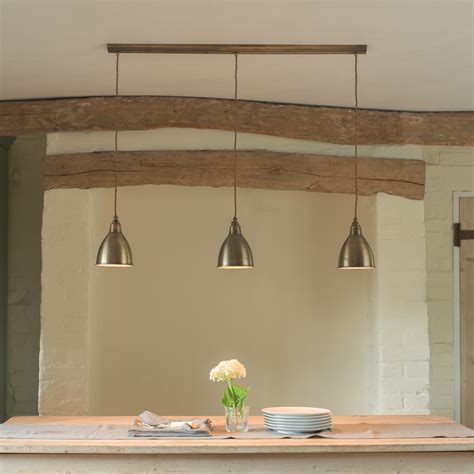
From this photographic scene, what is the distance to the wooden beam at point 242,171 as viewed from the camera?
17.0 ft

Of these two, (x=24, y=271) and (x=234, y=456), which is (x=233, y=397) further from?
(x=24, y=271)

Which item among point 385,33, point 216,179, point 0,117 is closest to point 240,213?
point 216,179

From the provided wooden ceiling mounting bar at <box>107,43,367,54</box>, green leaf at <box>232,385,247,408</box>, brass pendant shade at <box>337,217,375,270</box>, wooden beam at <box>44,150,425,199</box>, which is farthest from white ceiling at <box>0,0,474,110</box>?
green leaf at <box>232,385,247,408</box>

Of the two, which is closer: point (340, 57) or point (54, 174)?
point (340, 57)

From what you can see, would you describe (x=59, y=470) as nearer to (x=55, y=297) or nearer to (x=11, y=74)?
(x=55, y=297)

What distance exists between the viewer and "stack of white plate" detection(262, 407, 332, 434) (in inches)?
141

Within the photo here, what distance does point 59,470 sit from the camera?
3.46m

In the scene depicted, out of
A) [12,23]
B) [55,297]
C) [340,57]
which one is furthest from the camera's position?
[55,297]

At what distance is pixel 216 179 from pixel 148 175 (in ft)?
1.43

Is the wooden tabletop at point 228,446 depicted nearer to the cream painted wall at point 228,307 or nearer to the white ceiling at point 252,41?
the white ceiling at point 252,41

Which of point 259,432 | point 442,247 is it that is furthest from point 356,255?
point 442,247

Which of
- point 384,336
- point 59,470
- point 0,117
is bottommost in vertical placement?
point 59,470

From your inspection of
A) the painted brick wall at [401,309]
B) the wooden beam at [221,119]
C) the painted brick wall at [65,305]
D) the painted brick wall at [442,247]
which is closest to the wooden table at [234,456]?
the painted brick wall at [65,305]

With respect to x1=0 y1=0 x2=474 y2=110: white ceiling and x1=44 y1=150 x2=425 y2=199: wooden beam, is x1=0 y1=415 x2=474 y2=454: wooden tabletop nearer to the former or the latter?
x1=0 y1=0 x2=474 y2=110: white ceiling
